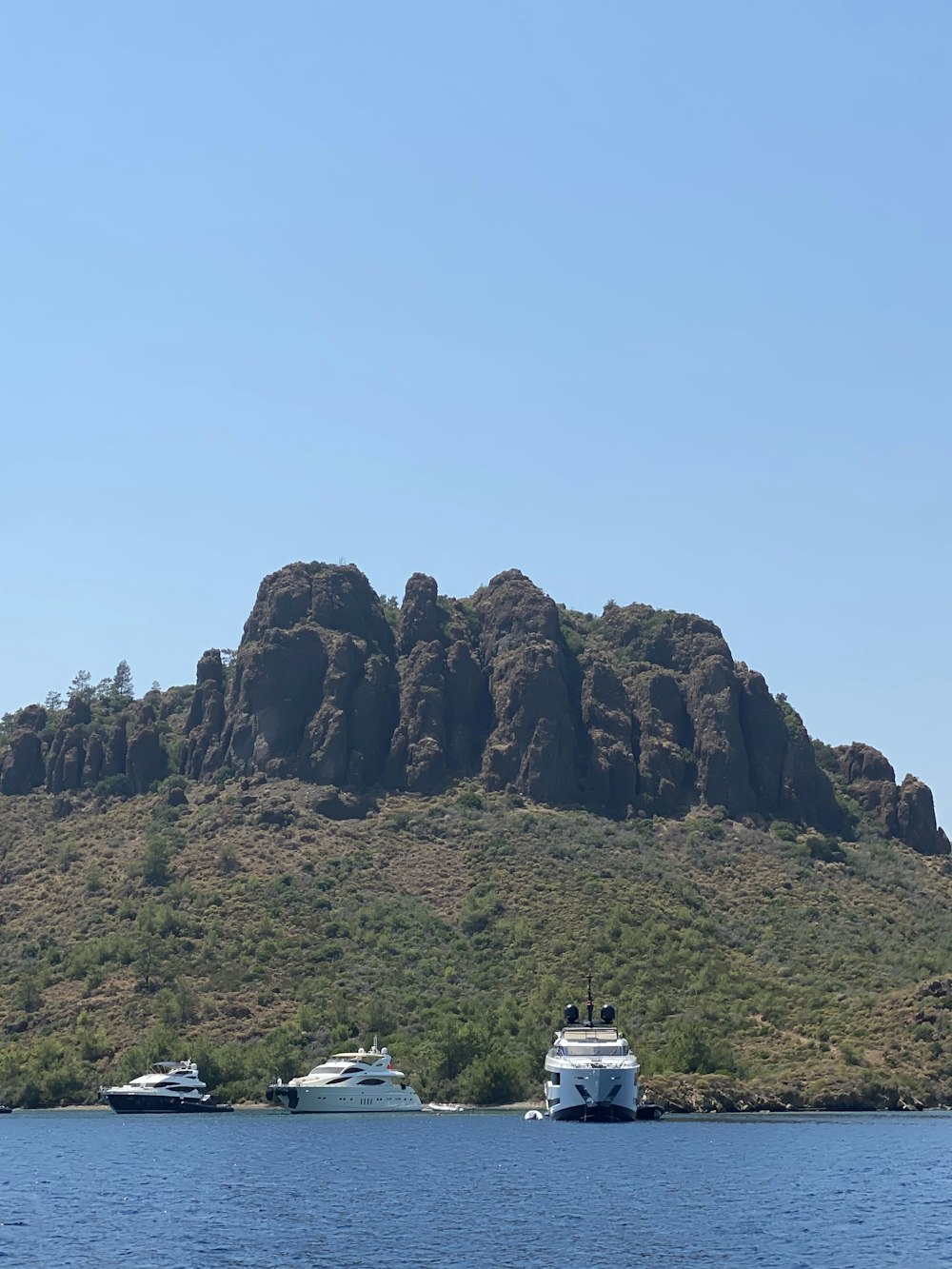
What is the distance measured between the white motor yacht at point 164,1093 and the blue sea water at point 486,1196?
1371 centimetres

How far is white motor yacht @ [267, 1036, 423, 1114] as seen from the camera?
16262 cm

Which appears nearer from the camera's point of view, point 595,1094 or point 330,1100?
point 595,1094

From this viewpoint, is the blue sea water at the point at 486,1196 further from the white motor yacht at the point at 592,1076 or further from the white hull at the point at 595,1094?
the white motor yacht at the point at 592,1076

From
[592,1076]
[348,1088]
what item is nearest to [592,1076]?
[592,1076]

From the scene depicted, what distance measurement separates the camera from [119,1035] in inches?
7106

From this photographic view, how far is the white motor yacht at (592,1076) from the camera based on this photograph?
143375 millimetres

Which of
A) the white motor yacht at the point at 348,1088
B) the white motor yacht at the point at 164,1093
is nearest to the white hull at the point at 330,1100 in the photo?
the white motor yacht at the point at 348,1088

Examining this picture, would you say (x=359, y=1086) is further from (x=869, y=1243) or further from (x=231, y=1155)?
(x=869, y=1243)

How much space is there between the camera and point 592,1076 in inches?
5640

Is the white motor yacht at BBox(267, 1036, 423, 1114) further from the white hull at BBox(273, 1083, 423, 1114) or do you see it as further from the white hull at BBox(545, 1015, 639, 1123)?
the white hull at BBox(545, 1015, 639, 1123)

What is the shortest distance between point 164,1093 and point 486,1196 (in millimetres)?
72677

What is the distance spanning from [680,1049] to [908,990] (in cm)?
2725

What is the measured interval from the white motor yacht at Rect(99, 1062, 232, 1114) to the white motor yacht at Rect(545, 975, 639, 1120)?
34.8m

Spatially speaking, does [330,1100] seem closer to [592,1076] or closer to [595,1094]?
[595,1094]
